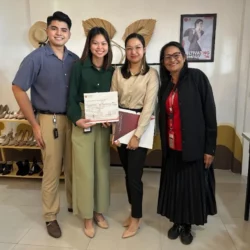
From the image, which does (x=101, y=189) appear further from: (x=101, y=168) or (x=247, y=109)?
(x=247, y=109)

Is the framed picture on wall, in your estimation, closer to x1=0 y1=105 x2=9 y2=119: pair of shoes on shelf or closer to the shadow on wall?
the shadow on wall

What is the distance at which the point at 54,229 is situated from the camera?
2.08m

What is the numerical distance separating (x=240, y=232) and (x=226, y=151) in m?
1.47

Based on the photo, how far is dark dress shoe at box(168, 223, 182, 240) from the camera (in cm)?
203

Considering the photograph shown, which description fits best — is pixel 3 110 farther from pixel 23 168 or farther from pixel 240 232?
pixel 240 232

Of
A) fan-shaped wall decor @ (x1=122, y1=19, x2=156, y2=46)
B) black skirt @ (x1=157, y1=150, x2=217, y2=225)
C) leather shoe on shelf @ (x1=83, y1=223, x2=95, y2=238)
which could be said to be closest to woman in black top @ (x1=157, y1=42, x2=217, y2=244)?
black skirt @ (x1=157, y1=150, x2=217, y2=225)

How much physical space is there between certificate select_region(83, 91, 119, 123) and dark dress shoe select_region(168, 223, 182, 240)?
0.98 m

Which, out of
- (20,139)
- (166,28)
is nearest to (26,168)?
(20,139)

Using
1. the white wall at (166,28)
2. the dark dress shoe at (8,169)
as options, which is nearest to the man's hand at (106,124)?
the white wall at (166,28)

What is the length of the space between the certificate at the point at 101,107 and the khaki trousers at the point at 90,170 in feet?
0.40

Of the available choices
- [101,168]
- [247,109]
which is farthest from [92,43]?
[247,109]

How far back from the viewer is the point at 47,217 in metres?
2.10

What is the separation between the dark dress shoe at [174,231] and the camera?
203 cm

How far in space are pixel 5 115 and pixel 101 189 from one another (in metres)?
1.73
